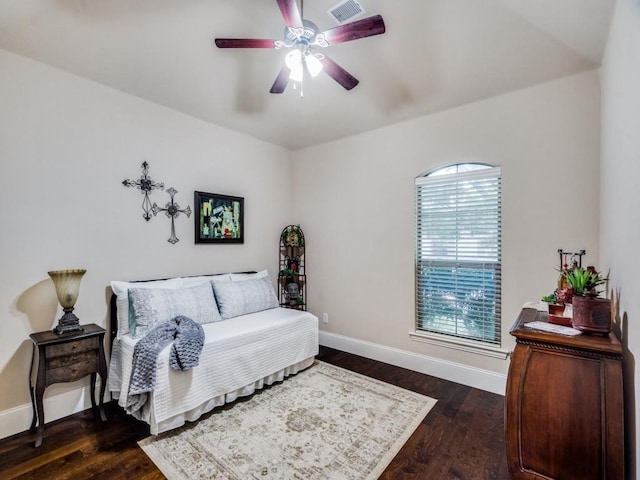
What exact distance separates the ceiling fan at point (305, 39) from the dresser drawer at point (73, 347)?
225 centimetres

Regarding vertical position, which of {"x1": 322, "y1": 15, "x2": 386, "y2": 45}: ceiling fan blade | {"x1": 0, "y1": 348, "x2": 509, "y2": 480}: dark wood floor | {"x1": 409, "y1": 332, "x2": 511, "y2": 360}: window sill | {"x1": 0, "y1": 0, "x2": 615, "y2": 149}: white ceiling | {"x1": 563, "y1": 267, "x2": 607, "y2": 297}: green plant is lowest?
{"x1": 0, "y1": 348, "x2": 509, "y2": 480}: dark wood floor

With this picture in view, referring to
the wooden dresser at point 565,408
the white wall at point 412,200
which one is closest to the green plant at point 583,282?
the wooden dresser at point 565,408

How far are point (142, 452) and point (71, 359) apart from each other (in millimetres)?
850

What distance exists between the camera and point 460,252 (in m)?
3.13

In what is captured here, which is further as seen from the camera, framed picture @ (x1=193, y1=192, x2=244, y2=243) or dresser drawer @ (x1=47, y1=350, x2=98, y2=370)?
framed picture @ (x1=193, y1=192, x2=244, y2=243)

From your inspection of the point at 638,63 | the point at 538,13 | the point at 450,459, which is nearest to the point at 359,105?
the point at 538,13

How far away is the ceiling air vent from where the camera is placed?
1.88 metres

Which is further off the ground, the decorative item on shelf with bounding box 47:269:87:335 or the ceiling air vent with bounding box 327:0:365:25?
the ceiling air vent with bounding box 327:0:365:25

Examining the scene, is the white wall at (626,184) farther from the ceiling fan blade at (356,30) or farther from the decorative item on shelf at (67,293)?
the decorative item on shelf at (67,293)

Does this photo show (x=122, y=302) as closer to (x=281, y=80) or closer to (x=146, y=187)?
(x=146, y=187)

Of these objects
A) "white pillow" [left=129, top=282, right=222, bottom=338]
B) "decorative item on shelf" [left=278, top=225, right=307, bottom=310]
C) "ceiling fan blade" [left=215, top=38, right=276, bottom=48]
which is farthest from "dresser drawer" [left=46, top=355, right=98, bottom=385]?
"ceiling fan blade" [left=215, top=38, right=276, bottom=48]

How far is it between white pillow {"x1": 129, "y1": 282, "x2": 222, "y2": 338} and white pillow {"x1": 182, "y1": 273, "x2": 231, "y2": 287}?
0.11m

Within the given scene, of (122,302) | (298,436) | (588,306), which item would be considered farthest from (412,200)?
(122,302)

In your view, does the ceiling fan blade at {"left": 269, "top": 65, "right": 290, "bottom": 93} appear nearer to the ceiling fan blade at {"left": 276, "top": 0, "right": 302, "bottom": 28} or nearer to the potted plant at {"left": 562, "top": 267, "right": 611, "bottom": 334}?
the ceiling fan blade at {"left": 276, "top": 0, "right": 302, "bottom": 28}
